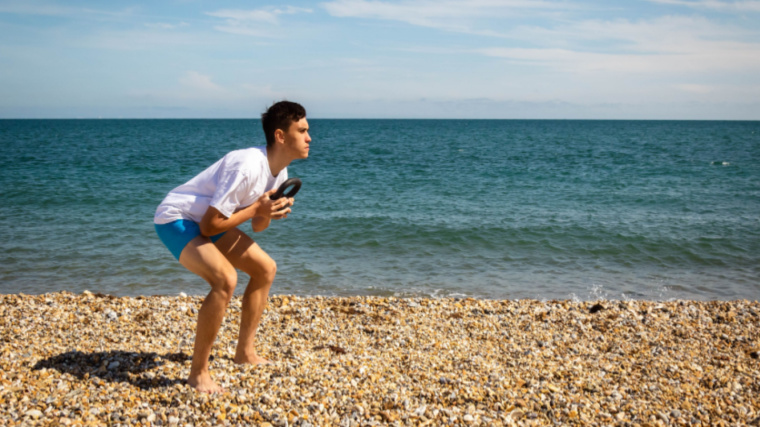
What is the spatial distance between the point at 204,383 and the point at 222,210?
1383 millimetres

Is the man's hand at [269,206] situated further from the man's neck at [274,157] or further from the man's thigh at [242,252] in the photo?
the man's thigh at [242,252]

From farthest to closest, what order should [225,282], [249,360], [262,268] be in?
[249,360] < [262,268] < [225,282]

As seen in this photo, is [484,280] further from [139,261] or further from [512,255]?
[139,261]

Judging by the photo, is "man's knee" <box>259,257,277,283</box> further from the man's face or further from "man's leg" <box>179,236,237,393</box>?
the man's face

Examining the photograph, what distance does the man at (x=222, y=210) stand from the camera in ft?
12.8

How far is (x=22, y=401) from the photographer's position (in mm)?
3875

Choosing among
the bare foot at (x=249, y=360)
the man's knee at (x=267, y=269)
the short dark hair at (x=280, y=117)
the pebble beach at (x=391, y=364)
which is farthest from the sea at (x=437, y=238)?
the short dark hair at (x=280, y=117)

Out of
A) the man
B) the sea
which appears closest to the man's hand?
the man

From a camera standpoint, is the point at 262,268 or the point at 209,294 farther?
the point at 262,268

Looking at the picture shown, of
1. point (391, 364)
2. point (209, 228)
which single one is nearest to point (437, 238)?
point (391, 364)

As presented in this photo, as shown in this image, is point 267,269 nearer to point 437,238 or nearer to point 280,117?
point 280,117

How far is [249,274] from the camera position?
447cm

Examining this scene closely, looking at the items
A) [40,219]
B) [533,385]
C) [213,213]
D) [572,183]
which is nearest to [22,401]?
[213,213]

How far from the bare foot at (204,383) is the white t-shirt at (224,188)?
1.20 meters
